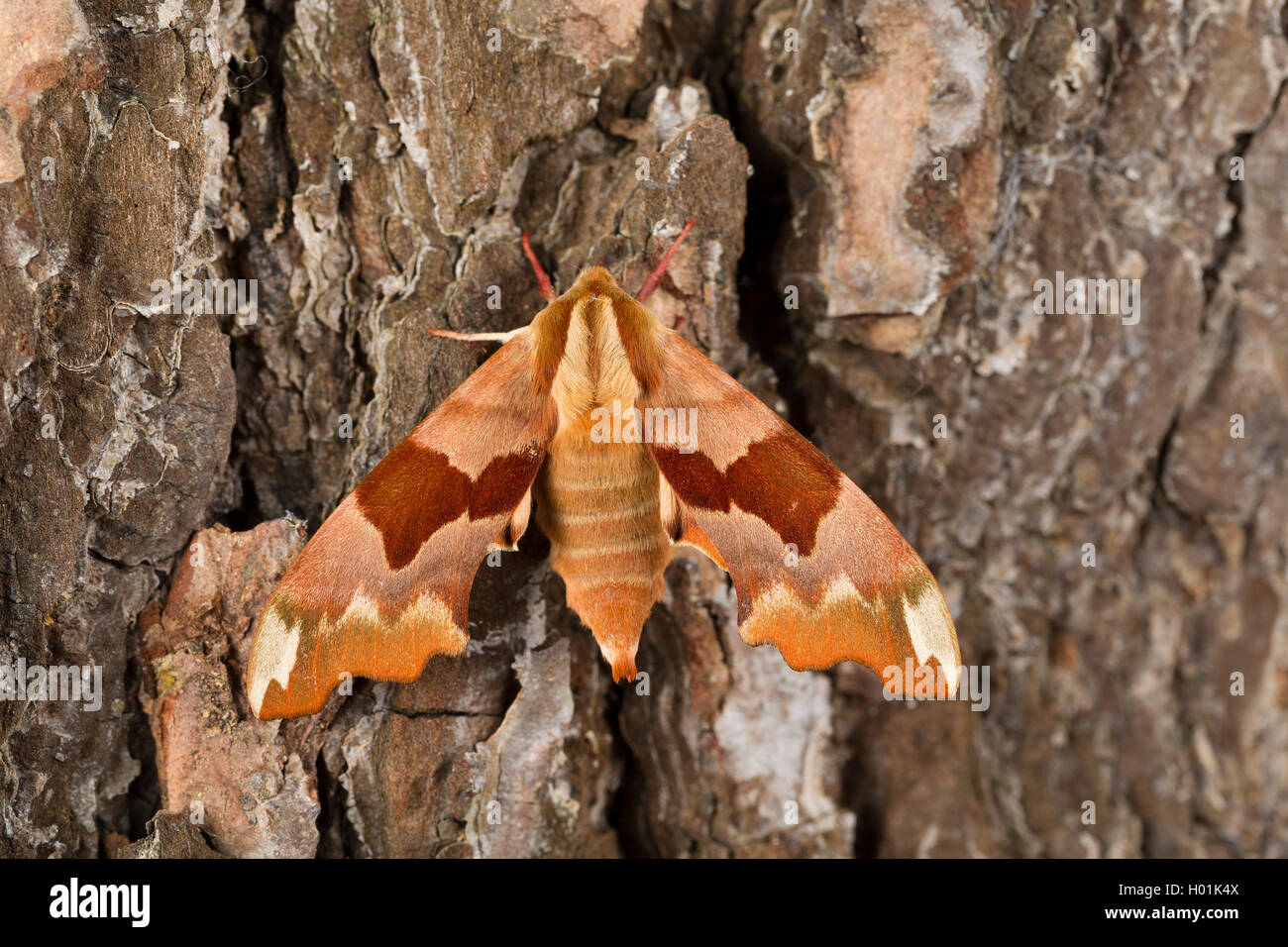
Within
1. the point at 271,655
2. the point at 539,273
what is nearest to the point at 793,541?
the point at 539,273

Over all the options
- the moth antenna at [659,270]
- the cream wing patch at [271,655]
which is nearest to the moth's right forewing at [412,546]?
the cream wing patch at [271,655]

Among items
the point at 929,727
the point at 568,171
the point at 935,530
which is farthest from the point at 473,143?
the point at 929,727

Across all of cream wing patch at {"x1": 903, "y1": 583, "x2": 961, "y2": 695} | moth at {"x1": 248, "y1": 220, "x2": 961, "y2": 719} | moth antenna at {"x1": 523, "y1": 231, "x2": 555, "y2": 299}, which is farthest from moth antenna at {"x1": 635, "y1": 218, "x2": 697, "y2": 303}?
cream wing patch at {"x1": 903, "y1": 583, "x2": 961, "y2": 695}

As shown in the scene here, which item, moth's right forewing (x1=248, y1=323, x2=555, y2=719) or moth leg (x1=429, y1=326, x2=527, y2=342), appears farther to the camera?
moth leg (x1=429, y1=326, x2=527, y2=342)

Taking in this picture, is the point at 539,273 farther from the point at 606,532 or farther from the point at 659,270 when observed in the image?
the point at 606,532

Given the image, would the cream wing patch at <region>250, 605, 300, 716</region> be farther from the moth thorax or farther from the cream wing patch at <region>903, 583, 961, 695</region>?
the cream wing patch at <region>903, 583, 961, 695</region>

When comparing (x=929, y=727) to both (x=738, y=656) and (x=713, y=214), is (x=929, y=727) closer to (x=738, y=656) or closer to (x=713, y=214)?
(x=738, y=656)
